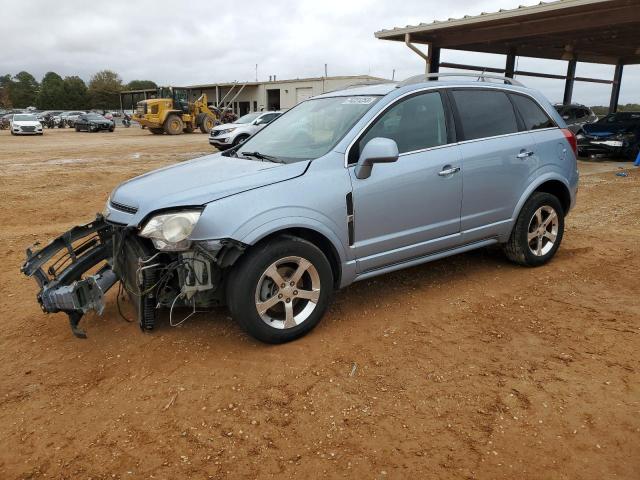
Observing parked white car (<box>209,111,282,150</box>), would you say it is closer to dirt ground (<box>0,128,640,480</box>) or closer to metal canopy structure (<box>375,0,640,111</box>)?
metal canopy structure (<box>375,0,640,111</box>)

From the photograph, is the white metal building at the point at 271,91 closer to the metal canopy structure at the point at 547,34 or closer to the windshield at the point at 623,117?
the metal canopy structure at the point at 547,34

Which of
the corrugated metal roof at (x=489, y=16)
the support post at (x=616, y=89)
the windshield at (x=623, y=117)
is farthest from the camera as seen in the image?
the support post at (x=616, y=89)

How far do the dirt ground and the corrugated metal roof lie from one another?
8038mm

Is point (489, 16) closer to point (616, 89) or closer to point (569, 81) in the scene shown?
point (569, 81)

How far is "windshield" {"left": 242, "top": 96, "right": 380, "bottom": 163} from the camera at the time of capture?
12.3 feet

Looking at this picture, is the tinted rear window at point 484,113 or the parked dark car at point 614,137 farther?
the parked dark car at point 614,137

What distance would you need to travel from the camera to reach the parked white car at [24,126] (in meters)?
31.0

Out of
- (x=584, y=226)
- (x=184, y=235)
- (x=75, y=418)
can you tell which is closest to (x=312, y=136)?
(x=184, y=235)

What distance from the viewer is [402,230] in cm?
383

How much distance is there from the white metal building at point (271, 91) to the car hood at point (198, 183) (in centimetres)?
3124

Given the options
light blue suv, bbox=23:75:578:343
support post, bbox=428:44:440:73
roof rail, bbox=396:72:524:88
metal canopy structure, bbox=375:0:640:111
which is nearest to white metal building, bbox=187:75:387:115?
metal canopy structure, bbox=375:0:640:111

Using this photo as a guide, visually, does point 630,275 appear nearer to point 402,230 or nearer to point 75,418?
point 402,230

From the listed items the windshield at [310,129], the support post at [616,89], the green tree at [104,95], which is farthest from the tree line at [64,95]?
the windshield at [310,129]

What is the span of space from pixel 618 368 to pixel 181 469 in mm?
2665
